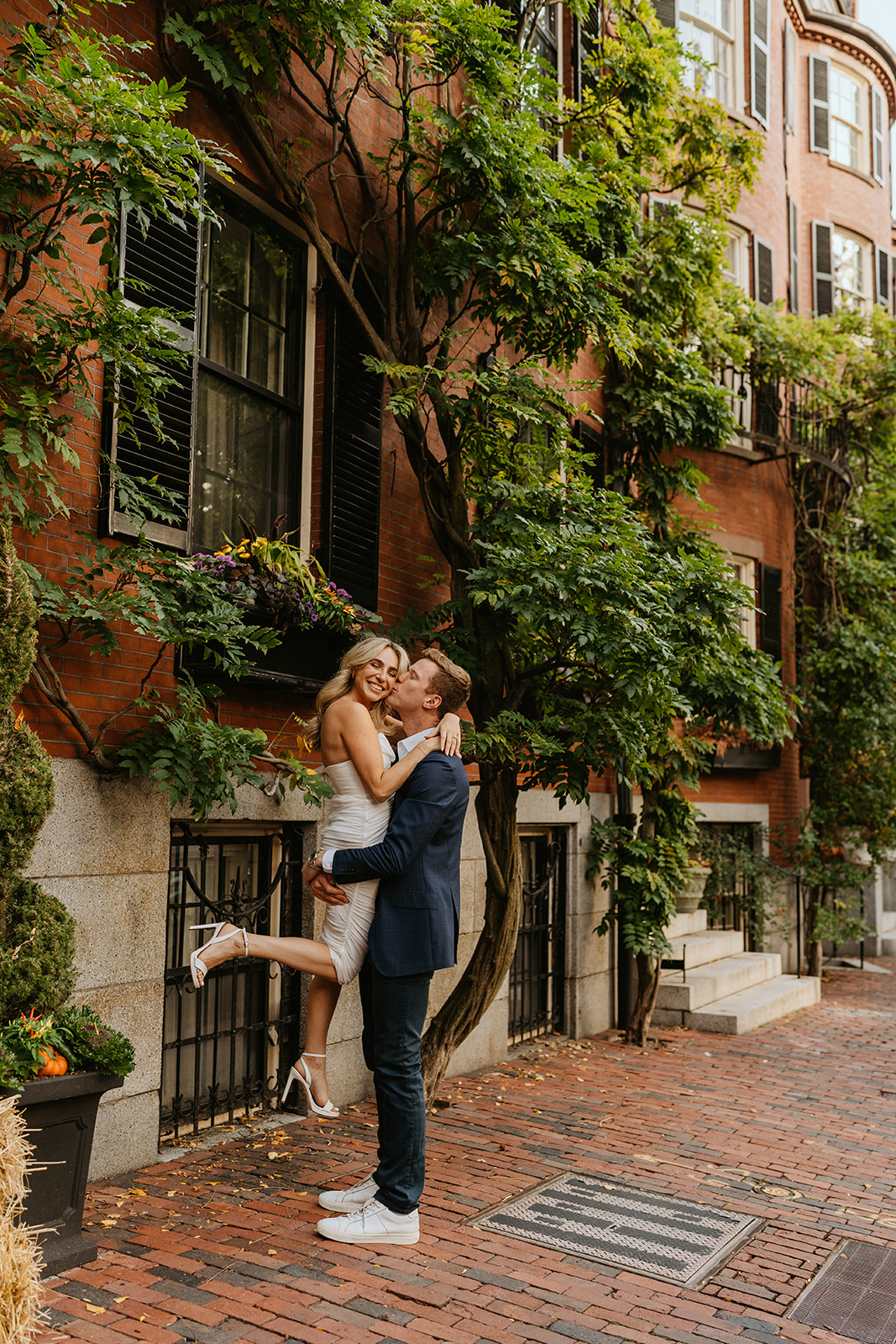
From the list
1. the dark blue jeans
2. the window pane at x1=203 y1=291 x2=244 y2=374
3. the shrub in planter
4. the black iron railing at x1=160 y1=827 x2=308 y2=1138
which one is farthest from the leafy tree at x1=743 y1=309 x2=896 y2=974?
the shrub in planter

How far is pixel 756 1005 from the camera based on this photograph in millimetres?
10320

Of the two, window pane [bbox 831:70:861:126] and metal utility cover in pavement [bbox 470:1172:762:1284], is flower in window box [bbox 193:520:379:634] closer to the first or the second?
metal utility cover in pavement [bbox 470:1172:762:1284]

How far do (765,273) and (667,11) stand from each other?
3.62 meters

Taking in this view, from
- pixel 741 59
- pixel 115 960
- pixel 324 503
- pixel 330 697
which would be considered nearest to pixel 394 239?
pixel 324 503

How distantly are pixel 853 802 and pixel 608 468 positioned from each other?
246 inches

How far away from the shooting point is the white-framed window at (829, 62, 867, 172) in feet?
61.3

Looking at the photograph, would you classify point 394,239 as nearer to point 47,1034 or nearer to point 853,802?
point 47,1034

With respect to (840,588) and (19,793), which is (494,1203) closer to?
(19,793)

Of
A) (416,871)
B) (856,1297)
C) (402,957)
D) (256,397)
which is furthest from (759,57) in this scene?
(856,1297)

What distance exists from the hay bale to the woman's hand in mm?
2040

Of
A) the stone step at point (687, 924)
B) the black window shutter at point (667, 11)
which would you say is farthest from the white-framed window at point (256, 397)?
the black window shutter at point (667, 11)

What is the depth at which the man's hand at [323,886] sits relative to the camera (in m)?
4.50

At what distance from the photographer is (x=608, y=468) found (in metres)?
10.4

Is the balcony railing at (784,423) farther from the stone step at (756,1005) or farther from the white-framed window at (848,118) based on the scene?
the white-framed window at (848,118)
